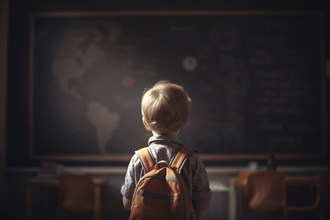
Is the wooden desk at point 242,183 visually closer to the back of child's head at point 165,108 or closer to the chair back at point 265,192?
the chair back at point 265,192

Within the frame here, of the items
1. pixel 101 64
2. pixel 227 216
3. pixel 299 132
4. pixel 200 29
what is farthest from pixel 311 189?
pixel 101 64

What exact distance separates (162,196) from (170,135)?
0.86ft

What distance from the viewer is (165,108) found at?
151 cm

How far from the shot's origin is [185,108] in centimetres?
154

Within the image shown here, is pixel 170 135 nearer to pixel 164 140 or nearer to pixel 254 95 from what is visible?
pixel 164 140

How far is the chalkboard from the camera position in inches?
167

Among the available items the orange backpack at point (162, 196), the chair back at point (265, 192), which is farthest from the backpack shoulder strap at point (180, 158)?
the chair back at point (265, 192)

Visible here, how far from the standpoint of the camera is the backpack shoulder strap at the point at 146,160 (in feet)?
4.93

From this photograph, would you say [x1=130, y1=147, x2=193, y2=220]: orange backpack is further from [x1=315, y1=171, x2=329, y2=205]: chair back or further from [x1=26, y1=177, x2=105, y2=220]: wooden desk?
[x1=315, y1=171, x2=329, y2=205]: chair back

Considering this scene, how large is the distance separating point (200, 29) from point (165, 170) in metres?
3.06

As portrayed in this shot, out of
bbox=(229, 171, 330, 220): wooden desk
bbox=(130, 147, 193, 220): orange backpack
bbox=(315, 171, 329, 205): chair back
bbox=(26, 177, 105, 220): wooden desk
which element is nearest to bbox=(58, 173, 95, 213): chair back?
bbox=(26, 177, 105, 220): wooden desk

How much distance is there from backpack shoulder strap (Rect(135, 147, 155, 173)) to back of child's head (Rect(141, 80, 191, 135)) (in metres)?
0.11

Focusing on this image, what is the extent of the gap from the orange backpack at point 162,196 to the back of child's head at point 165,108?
6.4 inches

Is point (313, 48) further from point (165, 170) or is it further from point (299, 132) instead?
point (165, 170)
